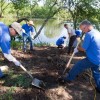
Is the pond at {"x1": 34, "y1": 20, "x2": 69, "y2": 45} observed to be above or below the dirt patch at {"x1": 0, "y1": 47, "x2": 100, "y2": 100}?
below

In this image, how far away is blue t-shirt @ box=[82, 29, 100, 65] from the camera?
611cm

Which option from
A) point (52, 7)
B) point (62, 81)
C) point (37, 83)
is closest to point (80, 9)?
point (52, 7)

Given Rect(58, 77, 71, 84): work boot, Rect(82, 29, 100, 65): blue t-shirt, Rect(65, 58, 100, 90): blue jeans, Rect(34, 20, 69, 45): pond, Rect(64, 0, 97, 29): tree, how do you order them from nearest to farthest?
Rect(82, 29, 100, 65): blue t-shirt → Rect(65, 58, 100, 90): blue jeans → Rect(58, 77, 71, 84): work boot → Rect(64, 0, 97, 29): tree → Rect(34, 20, 69, 45): pond

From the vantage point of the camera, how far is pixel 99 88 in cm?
675

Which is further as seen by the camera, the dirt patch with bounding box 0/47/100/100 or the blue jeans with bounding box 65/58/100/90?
the blue jeans with bounding box 65/58/100/90

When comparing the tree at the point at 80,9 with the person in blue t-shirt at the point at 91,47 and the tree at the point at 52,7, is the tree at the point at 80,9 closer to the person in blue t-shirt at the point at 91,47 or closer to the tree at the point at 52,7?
the tree at the point at 52,7

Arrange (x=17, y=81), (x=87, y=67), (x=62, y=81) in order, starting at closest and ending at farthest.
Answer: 1. (x=87, y=67)
2. (x=17, y=81)
3. (x=62, y=81)

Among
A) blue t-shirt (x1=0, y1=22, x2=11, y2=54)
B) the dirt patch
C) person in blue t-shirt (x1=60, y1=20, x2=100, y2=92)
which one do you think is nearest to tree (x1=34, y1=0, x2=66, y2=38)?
the dirt patch

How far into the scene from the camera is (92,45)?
615cm

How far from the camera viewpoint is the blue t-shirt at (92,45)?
20.0ft

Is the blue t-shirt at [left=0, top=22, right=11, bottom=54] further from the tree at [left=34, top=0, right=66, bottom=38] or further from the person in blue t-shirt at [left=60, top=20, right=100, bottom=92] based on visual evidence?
the tree at [left=34, top=0, right=66, bottom=38]

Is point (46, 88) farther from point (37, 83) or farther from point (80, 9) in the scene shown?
point (80, 9)

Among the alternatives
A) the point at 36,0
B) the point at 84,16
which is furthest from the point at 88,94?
the point at 36,0

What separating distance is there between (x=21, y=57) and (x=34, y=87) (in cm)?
358
